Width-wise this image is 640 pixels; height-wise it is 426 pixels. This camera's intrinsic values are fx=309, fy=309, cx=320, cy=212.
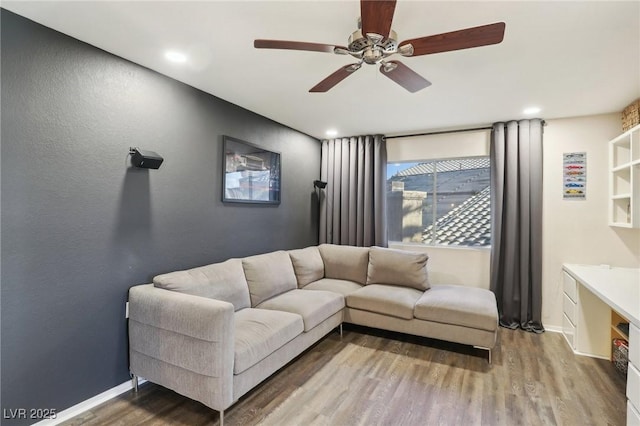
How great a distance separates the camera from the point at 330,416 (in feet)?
6.72

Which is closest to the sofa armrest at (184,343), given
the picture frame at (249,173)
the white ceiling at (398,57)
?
the picture frame at (249,173)

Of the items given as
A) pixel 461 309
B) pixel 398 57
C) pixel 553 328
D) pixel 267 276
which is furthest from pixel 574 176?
pixel 267 276

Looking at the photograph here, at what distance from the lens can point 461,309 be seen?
2.89m

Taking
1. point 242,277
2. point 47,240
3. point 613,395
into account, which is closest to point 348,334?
point 242,277

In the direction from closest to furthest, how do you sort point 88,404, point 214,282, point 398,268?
point 88,404
point 214,282
point 398,268

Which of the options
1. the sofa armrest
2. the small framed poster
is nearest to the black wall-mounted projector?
the sofa armrest

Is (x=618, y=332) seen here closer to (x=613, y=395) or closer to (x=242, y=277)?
(x=613, y=395)

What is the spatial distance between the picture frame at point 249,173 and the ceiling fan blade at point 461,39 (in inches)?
83.8

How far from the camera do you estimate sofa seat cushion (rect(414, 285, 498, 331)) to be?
9.17 feet

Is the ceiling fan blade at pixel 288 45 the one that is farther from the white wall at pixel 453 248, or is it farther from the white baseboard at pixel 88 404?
the white wall at pixel 453 248

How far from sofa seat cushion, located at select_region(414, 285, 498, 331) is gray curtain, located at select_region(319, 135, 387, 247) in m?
1.36

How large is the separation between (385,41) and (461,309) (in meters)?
2.40

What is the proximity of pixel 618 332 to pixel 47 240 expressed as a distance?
4498 mm

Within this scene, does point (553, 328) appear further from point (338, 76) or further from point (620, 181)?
point (338, 76)
